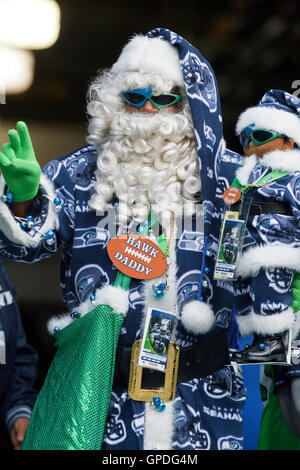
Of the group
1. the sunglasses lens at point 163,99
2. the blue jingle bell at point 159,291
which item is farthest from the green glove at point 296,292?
the sunglasses lens at point 163,99

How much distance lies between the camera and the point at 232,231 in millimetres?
2260

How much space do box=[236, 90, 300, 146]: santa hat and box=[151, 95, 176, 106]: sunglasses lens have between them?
28 centimetres

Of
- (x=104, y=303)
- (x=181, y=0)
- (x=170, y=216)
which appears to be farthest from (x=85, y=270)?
(x=181, y=0)

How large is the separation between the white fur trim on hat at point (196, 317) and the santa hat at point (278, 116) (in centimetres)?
66

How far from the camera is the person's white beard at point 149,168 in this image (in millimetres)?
2365

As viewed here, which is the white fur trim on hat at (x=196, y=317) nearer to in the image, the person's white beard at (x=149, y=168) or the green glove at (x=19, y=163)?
the person's white beard at (x=149, y=168)

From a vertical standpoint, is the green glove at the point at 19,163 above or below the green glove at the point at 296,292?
above

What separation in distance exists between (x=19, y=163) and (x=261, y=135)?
0.85 metres

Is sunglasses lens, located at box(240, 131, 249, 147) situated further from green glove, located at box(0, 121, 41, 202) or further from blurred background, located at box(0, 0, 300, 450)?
blurred background, located at box(0, 0, 300, 450)

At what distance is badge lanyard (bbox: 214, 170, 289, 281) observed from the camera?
224 centimetres

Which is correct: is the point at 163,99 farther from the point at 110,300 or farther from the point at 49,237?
the point at 110,300

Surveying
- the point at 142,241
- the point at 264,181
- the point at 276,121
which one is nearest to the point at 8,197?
the point at 142,241

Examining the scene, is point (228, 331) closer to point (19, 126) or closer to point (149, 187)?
point (149, 187)

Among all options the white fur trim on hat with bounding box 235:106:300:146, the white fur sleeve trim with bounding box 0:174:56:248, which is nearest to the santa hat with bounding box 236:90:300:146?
the white fur trim on hat with bounding box 235:106:300:146
